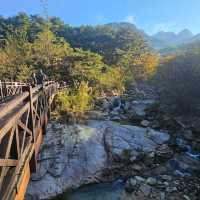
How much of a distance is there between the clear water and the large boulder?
0.95 feet

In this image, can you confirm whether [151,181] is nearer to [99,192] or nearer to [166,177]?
[166,177]

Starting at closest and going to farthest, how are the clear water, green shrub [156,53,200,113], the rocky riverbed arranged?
1. the clear water
2. the rocky riverbed
3. green shrub [156,53,200,113]

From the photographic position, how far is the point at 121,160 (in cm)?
1083

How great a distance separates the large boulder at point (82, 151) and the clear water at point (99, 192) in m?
0.29

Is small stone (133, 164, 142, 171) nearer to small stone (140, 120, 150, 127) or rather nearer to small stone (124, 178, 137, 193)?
small stone (124, 178, 137, 193)

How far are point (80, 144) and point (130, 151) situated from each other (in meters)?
2.13

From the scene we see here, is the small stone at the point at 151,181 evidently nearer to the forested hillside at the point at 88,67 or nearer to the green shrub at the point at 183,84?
the forested hillside at the point at 88,67

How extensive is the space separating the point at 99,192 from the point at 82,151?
2.21m

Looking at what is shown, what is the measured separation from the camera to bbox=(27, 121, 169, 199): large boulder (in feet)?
31.5

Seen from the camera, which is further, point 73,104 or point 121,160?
point 73,104

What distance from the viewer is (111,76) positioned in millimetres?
22016

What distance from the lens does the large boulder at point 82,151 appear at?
31.5 ft

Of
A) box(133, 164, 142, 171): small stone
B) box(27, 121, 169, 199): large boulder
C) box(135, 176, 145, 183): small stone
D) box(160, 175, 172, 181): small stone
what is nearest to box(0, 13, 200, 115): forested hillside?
box(27, 121, 169, 199): large boulder

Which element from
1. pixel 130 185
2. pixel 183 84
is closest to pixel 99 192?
pixel 130 185
